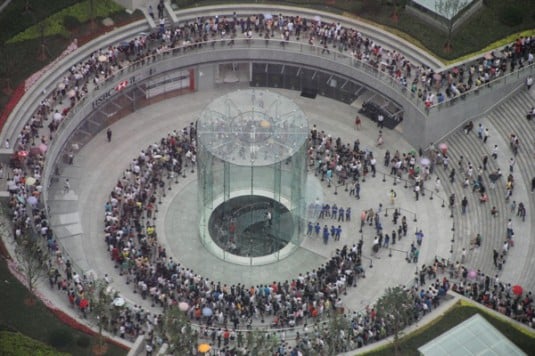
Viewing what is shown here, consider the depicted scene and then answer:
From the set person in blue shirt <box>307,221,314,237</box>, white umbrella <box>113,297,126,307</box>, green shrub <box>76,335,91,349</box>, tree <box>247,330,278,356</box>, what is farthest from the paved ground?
tree <box>247,330,278,356</box>

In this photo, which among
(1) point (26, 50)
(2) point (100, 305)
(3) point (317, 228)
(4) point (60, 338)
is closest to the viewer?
(4) point (60, 338)

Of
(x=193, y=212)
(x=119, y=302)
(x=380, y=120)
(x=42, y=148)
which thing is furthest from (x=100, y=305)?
Result: (x=380, y=120)

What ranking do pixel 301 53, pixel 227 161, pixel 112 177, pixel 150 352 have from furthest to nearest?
pixel 301 53
pixel 112 177
pixel 227 161
pixel 150 352

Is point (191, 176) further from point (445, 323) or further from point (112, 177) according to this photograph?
point (445, 323)

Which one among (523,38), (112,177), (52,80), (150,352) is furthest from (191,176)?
(523,38)

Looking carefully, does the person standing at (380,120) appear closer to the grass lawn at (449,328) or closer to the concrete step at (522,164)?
the concrete step at (522,164)

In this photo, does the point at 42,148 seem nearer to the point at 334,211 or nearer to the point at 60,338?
the point at 60,338

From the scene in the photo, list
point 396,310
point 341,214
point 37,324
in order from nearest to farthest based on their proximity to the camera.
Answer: point 396,310 < point 37,324 < point 341,214
